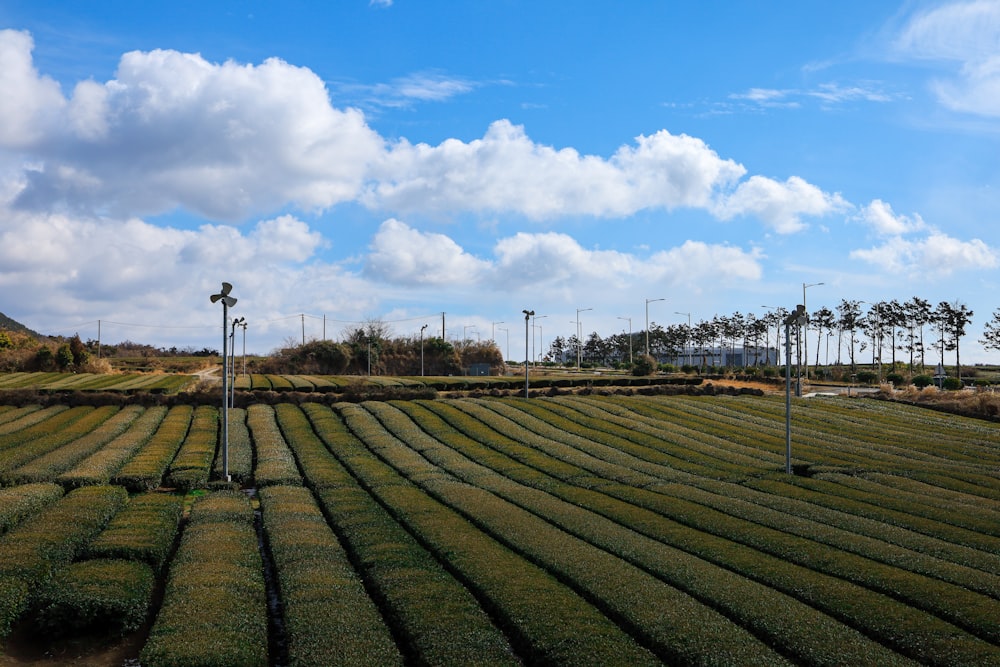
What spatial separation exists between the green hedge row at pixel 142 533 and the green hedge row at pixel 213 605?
0.51 metres

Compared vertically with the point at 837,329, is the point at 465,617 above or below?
below

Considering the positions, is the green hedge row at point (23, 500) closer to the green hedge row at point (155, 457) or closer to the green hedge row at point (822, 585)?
the green hedge row at point (155, 457)

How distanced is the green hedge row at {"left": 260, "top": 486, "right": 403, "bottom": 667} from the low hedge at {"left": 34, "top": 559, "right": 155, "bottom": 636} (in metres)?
2.88

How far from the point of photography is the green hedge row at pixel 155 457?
A: 94.2 feet

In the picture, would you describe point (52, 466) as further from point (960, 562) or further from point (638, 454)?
point (960, 562)

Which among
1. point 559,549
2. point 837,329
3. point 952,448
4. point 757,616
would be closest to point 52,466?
point 559,549

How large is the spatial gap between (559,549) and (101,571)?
10.5 m

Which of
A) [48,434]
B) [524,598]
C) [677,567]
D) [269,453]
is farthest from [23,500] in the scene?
[677,567]

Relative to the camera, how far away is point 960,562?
19875 millimetres

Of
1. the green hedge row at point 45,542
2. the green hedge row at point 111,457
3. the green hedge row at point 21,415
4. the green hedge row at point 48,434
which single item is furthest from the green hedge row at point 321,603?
the green hedge row at point 21,415

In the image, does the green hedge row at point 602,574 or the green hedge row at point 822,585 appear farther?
the green hedge row at point 822,585

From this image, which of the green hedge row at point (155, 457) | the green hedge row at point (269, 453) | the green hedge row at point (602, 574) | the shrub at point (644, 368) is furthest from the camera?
the shrub at point (644, 368)

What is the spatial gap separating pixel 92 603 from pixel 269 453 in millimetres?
20748

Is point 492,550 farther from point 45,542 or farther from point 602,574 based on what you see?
point 45,542
